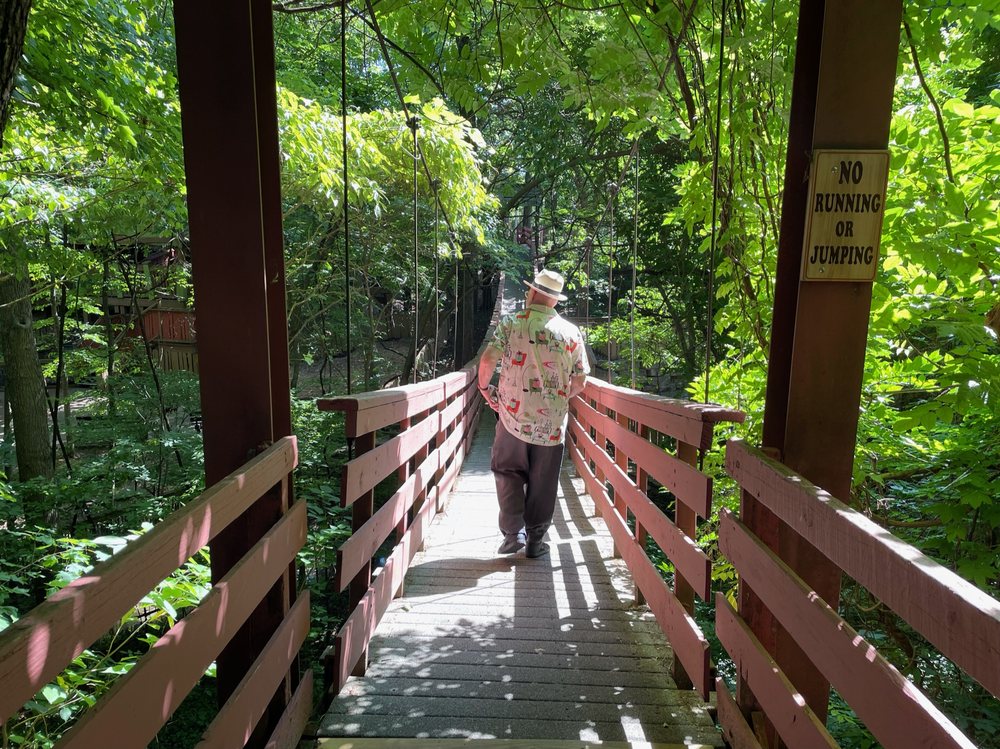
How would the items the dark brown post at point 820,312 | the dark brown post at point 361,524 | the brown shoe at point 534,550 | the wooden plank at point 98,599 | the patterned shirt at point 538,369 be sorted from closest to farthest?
the wooden plank at point 98,599 → the dark brown post at point 820,312 → the dark brown post at point 361,524 → the patterned shirt at point 538,369 → the brown shoe at point 534,550

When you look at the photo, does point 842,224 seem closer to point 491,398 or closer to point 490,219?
point 491,398

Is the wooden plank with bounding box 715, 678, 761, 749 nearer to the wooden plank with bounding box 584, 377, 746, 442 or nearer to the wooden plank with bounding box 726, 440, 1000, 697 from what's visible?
the wooden plank with bounding box 726, 440, 1000, 697

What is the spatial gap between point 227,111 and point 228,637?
129cm

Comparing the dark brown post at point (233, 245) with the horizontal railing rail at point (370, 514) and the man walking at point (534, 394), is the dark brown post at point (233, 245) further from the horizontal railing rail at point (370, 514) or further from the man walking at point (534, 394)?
the man walking at point (534, 394)

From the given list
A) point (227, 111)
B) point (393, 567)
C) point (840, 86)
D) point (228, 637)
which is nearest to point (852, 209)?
point (840, 86)

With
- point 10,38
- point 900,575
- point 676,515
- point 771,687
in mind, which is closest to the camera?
point 900,575

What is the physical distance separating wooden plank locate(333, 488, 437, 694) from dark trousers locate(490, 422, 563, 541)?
629mm

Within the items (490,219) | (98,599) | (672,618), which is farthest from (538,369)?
(490,219)

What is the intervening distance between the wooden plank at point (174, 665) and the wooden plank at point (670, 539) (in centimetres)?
125

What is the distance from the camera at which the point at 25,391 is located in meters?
7.55

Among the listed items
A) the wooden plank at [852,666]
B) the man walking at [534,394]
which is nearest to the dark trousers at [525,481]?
the man walking at [534,394]

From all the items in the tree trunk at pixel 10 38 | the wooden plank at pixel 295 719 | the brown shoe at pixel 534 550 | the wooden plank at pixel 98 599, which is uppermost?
the tree trunk at pixel 10 38

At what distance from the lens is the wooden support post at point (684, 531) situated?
2.31 meters

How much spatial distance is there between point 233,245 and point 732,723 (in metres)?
1.87
